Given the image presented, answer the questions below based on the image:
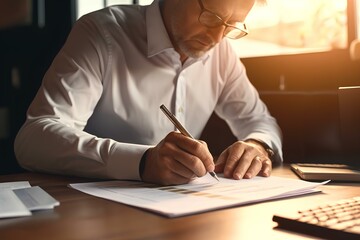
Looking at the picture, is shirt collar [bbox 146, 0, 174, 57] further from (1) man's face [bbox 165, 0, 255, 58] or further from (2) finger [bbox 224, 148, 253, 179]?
(2) finger [bbox 224, 148, 253, 179]

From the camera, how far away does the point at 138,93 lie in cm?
165

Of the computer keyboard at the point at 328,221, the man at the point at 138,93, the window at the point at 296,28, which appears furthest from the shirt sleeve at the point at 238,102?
the computer keyboard at the point at 328,221

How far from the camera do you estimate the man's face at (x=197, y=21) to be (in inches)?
58.1

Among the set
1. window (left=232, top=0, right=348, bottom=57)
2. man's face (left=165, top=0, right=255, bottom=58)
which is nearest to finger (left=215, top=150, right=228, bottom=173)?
man's face (left=165, top=0, right=255, bottom=58)

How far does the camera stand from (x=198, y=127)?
193cm

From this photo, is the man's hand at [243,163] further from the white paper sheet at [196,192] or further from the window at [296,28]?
the window at [296,28]

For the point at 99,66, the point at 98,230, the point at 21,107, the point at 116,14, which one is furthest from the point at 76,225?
the point at 21,107

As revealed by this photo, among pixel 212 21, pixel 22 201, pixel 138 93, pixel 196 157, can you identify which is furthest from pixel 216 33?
pixel 22 201

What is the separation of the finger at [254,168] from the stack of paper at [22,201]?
0.50 metres

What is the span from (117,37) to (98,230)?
40.9 inches

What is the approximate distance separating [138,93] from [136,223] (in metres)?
0.93

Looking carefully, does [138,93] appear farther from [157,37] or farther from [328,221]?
[328,221]

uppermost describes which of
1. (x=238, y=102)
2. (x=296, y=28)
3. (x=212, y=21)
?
(x=212, y=21)

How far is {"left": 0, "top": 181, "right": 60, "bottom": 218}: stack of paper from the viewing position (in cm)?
80
